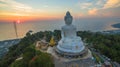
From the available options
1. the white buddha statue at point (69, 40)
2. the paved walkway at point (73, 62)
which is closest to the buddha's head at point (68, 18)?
the white buddha statue at point (69, 40)

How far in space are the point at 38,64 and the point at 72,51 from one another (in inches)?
105

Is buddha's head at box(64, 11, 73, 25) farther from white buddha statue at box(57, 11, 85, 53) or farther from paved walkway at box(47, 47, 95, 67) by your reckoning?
paved walkway at box(47, 47, 95, 67)

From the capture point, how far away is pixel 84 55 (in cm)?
1113

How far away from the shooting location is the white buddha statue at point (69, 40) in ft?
35.3

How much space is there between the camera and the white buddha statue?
1077cm

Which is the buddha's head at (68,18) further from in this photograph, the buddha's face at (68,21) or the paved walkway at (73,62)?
the paved walkway at (73,62)

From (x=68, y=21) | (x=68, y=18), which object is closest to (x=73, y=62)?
(x=68, y=21)

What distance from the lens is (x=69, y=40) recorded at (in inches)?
435

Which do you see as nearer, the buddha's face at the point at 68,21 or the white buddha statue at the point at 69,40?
the white buddha statue at the point at 69,40

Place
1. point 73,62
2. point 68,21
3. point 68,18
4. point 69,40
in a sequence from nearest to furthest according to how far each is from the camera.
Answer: point 73,62 → point 69,40 → point 68,18 → point 68,21

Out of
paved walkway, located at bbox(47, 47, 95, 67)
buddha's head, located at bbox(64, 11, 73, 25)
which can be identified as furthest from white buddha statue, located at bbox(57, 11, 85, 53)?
paved walkway, located at bbox(47, 47, 95, 67)

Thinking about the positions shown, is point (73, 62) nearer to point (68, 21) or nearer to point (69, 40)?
point (69, 40)

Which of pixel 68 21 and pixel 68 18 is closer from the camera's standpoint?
pixel 68 18

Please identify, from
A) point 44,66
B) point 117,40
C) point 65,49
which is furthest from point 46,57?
point 117,40
